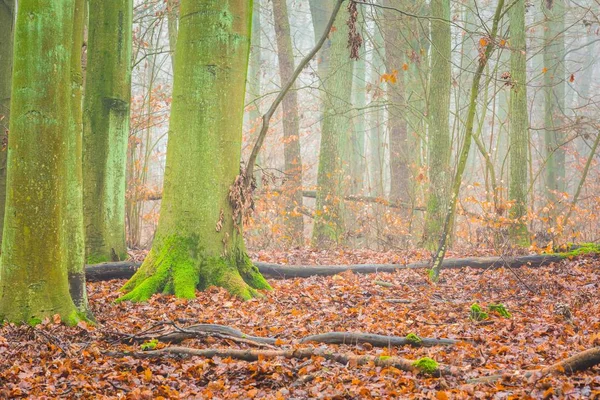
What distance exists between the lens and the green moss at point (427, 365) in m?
4.41

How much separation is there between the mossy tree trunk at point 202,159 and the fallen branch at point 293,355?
7.96 feet

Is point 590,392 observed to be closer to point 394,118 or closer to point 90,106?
point 90,106

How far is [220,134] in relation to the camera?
309 inches

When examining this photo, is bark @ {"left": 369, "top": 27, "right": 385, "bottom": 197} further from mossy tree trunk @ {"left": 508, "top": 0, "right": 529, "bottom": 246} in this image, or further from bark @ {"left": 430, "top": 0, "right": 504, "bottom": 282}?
bark @ {"left": 430, "top": 0, "right": 504, "bottom": 282}

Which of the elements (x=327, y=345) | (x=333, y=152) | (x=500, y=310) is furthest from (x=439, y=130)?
(x=327, y=345)

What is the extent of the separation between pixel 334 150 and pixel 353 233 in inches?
85.7

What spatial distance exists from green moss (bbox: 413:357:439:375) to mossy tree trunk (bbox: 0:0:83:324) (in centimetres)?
347

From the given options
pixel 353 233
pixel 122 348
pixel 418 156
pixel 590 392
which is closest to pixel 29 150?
Answer: pixel 122 348

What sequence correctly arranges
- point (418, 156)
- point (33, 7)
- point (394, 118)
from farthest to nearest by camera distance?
point (394, 118) < point (418, 156) < point (33, 7)

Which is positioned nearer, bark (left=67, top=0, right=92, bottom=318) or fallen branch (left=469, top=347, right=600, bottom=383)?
fallen branch (left=469, top=347, right=600, bottom=383)

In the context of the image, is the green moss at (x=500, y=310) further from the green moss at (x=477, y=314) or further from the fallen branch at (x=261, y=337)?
the fallen branch at (x=261, y=337)

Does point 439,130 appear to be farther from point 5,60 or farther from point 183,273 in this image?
point 5,60

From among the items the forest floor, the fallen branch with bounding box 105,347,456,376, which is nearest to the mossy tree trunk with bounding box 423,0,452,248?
the forest floor

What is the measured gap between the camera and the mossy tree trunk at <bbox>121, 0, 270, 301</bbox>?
7.74 metres
